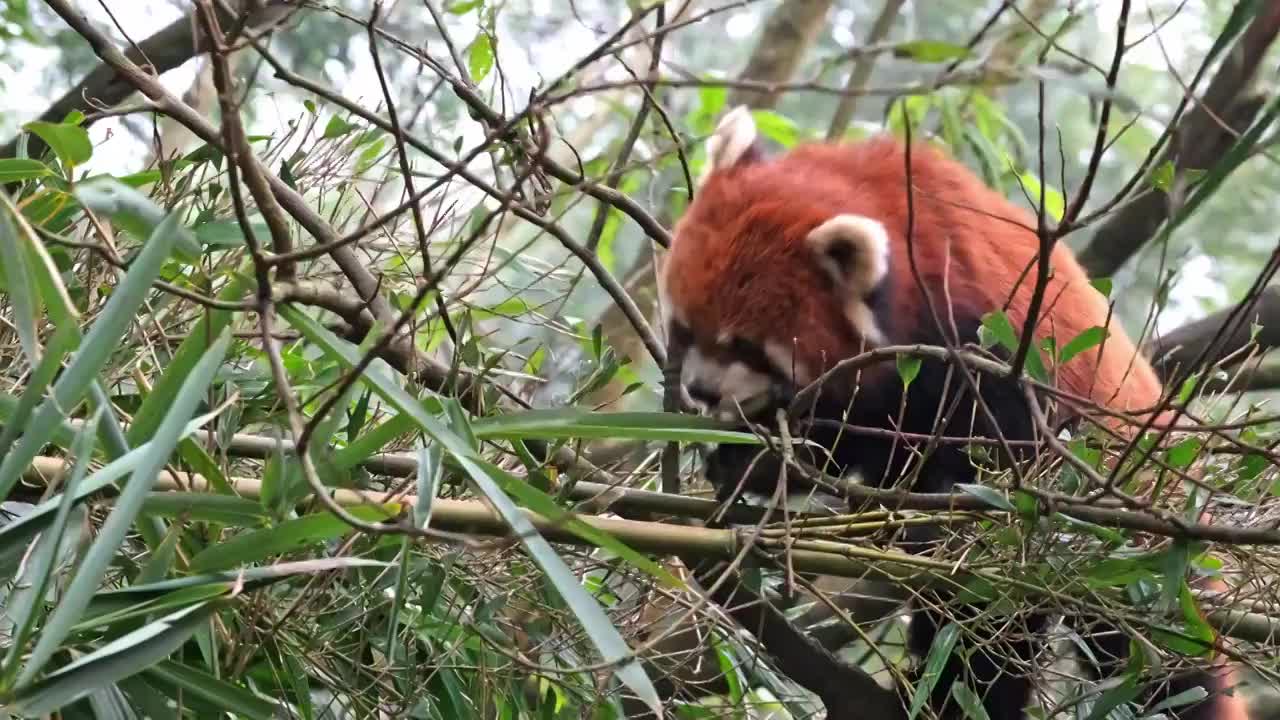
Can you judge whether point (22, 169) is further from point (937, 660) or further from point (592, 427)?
point (937, 660)

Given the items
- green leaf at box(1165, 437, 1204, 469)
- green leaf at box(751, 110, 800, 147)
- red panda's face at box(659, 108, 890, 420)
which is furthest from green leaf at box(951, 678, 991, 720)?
green leaf at box(751, 110, 800, 147)

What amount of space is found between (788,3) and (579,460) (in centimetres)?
236

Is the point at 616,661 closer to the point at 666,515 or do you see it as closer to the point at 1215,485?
the point at 666,515

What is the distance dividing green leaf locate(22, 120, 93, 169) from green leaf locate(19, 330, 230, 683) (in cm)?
43

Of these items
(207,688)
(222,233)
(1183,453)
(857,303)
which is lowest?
(1183,453)

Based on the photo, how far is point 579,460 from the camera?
58.5 inches

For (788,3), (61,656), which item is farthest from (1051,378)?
(788,3)

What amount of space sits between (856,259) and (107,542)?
1258 mm

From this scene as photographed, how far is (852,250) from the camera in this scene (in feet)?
6.07

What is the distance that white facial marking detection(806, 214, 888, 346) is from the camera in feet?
6.01

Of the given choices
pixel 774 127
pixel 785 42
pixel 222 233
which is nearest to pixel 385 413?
pixel 222 233

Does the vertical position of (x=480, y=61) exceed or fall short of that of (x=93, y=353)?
it exceeds it

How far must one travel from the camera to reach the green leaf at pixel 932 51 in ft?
2.62

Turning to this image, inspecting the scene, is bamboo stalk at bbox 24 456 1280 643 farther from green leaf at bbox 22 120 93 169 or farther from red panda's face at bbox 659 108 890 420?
red panda's face at bbox 659 108 890 420
